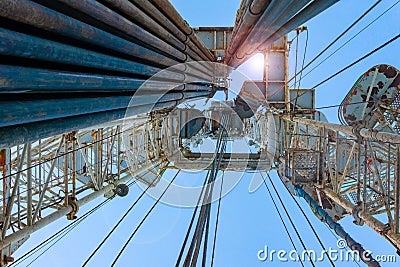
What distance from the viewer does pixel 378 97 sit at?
6.85 meters

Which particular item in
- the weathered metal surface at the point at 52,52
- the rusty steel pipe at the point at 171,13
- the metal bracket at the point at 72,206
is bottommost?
the metal bracket at the point at 72,206

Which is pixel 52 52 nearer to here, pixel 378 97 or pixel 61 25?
pixel 61 25

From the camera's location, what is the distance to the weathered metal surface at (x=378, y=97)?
21.5 feet

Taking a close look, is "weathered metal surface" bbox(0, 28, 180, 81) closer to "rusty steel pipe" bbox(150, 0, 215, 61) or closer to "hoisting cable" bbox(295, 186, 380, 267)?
"rusty steel pipe" bbox(150, 0, 215, 61)

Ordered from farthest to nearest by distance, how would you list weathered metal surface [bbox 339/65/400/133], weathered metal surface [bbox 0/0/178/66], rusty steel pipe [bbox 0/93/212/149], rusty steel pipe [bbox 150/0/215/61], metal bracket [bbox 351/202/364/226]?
weathered metal surface [bbox 339/65/400/133] < metal bracket [bbox 351/202/364/226] < rusty steel pipe [bbox 150/0/215/61] < rusty steel pipe [bbox 0/93/212/149] < weathered metal surface [bbox 0/0/178/66]

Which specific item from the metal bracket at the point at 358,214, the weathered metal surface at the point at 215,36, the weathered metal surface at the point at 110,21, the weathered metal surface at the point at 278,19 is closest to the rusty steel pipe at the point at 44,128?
the weathered metal surface at the point at 110,21

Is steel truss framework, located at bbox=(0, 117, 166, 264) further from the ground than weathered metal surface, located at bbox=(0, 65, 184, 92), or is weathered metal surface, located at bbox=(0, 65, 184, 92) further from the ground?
weathered metal surface, located at bbox=(0, 65, 184, 92)

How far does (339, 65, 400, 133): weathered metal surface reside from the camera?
6.54m

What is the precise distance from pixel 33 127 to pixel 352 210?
4.12 metres

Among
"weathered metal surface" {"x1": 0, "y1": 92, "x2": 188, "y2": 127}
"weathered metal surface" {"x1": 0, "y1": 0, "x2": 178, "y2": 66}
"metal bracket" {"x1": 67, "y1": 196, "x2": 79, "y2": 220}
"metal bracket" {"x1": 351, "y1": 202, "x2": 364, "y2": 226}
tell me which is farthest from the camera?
"metal bracket" {"x1": 67, "y1": 196, "x2": 79, "y2": 220}

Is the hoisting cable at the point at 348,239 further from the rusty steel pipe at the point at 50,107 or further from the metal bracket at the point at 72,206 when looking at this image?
the metal bracket at the point at 72,206

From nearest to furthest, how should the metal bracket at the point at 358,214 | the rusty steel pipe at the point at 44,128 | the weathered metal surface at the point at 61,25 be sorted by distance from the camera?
the weathered metal surface at the point at 61,25, the rusty steel pipe at the point at 44,128, the metal bracket at the point at 358,214

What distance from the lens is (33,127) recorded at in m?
2.23

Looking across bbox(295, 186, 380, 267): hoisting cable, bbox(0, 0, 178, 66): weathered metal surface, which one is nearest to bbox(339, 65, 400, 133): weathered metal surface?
bbox(295, 186, 380, 267): hoisting cable
